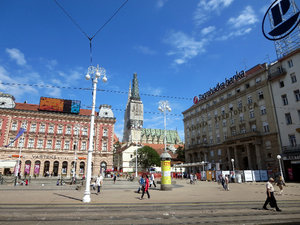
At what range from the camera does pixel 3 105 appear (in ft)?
167

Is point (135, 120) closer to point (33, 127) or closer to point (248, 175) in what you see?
point (33, 127)

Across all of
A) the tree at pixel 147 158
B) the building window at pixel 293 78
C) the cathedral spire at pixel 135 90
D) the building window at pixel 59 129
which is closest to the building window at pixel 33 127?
the building window at pixel 59 129

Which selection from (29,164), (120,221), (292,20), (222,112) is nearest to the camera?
(120,221)

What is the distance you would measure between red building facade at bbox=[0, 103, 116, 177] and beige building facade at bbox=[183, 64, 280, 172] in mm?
26134

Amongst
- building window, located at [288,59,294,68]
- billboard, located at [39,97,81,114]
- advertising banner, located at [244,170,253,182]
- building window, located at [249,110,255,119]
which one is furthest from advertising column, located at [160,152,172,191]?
billboard, located at [39,97,81,114]

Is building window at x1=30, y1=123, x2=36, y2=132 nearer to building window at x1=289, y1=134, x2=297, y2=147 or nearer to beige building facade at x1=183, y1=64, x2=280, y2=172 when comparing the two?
beige building facade at x1=183, y1=64, x2=280, y2=172

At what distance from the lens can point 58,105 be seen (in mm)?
54750

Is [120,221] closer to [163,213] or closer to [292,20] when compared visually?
[163,213]

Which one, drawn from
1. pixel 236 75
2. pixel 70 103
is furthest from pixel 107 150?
pixel 236 75

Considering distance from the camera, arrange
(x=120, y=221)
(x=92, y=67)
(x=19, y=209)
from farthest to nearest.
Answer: (x=92, y=67) < (x=19, y=209) < (x=120, y=221)

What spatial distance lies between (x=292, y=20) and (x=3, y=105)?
212 ft

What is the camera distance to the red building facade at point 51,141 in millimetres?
48688

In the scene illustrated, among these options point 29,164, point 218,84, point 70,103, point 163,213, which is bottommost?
point 163,213

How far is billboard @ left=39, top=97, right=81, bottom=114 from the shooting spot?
53688mm
